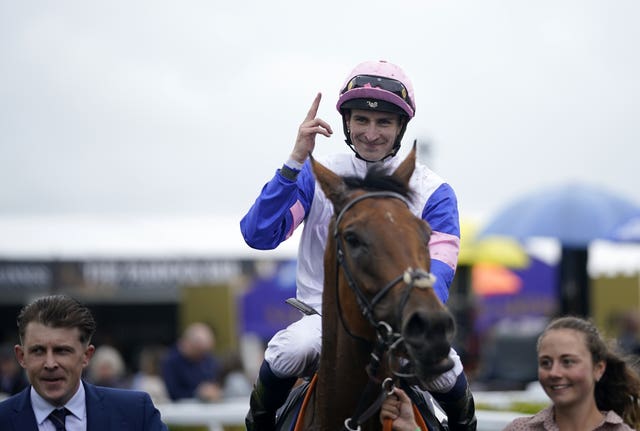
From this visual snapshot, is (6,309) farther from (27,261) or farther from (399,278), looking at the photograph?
(399,278)

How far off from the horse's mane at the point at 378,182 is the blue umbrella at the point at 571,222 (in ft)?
21.6

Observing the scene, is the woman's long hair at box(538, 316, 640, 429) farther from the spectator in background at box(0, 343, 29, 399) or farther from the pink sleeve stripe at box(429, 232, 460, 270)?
the spectator in background at box(0, 343, 29, 399)

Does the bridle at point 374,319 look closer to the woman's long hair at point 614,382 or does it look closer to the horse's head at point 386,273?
the horse's head at point 386,273

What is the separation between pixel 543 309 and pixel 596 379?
1206 cm

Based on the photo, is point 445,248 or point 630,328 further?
point 630,328

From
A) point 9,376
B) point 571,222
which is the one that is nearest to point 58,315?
point 9,376

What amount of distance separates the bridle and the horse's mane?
0.03 metres

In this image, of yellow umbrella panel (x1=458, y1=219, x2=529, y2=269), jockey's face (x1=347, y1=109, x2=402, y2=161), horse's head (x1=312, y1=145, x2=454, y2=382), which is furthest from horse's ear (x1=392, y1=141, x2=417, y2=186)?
yellow umbrella panel (x1=458, y1=219, x2=529, y2=269)

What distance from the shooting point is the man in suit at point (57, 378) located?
3492 millimetres

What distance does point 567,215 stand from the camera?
10.2 meters

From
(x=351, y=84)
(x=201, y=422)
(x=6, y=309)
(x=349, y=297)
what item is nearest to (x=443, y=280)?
(x=349, y=297)

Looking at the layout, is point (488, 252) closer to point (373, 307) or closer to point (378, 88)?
point (378, 88)

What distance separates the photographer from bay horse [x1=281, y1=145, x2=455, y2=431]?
10.1 feet

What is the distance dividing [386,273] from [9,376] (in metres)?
7.77
